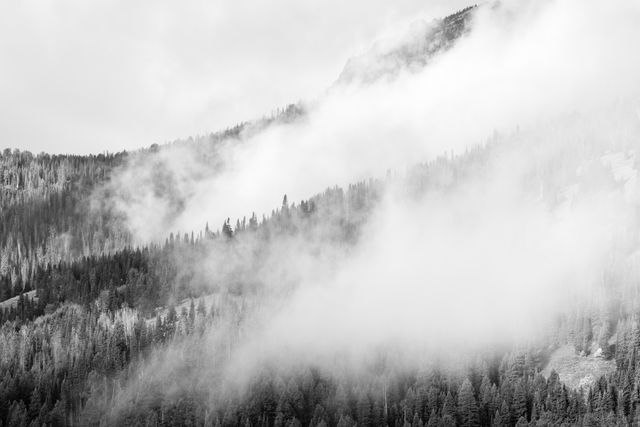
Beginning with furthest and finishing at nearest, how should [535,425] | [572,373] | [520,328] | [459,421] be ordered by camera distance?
[520,328] < [572,373] < [459,421] < [535,425]

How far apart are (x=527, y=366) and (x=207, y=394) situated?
79755 mm

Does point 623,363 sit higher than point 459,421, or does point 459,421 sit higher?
point 623,363

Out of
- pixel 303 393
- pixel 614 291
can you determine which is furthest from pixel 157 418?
pixel 614 291

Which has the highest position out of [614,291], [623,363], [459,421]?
[614,291]

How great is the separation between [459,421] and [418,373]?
26388 millimetres

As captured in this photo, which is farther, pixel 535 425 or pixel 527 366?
pixel 527 366

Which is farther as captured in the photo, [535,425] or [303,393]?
[303,393]

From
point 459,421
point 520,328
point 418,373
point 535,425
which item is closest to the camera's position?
point 535,425

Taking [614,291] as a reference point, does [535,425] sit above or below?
below

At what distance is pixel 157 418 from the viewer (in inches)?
6944

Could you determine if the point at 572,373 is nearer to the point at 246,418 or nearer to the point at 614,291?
the point at 614,291

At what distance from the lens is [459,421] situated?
6250 inches

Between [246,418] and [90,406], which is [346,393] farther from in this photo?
[90,406]

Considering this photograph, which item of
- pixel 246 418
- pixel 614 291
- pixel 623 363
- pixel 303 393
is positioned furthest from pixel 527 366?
pixel 246 418
